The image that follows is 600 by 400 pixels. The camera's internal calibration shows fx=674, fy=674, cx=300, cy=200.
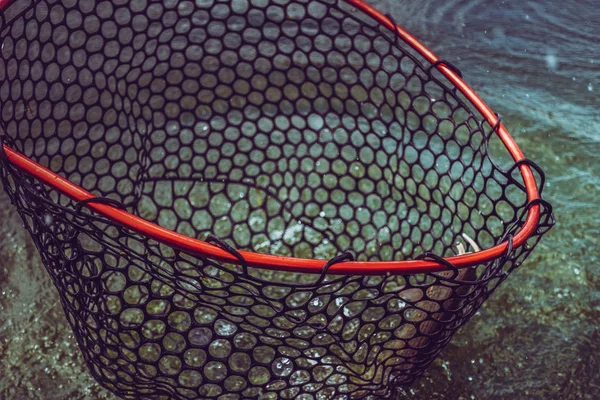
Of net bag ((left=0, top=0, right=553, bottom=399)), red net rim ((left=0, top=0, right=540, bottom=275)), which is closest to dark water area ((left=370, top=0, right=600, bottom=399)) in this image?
net bag ((left=0, top=0, right=553, bottom=399))

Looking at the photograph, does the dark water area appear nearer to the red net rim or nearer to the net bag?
the net bag

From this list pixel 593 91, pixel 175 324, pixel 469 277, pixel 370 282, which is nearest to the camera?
pixel 469 277

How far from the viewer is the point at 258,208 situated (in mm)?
1412

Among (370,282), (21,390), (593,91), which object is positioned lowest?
(21,390)

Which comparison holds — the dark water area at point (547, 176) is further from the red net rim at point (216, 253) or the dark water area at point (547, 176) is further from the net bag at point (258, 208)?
the red net rim at point (216, 253)

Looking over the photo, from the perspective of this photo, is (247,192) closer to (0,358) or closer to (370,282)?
(370,282)

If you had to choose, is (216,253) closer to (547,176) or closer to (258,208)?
(258,208)

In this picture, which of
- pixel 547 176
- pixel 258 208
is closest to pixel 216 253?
pixel 258 208

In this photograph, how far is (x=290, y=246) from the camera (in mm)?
1381

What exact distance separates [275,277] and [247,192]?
203mm

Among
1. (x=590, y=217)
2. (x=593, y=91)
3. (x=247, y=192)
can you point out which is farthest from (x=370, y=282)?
(x=593, y=91)

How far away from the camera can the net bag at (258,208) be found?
85 centimetres

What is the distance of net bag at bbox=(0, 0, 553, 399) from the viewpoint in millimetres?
848

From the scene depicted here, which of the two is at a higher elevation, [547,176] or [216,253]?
[216,253]
